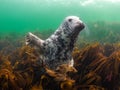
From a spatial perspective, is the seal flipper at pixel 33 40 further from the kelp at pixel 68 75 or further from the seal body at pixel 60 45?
the kelp at pixel 68 75

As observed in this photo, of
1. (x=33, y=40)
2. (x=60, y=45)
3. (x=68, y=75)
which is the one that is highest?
(x=33, y=40)

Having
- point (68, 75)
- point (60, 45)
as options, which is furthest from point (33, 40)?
point (68, 75)

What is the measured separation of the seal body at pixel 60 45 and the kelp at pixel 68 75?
0.47 feet

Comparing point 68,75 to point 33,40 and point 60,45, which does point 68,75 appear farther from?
point 33,40

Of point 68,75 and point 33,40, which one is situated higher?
point 33,40

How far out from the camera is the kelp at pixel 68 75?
3.50 meters

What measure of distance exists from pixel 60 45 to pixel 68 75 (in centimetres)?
52

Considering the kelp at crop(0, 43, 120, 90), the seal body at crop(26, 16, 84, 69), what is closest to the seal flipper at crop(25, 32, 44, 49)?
the seal body at crop(26, 16, 84, 69)

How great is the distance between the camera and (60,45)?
3.97 meters

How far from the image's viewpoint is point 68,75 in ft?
13.3

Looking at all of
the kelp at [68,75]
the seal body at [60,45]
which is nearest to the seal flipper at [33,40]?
the seal body at [60,45]

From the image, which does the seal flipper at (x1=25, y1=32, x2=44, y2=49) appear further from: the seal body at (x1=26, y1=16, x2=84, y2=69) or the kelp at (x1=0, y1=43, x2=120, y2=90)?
the kelp at (x1=0, y1=43, x2=120, y2=90)

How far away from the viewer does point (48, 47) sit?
13.3 ft

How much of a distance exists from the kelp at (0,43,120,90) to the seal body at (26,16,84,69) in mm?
143
